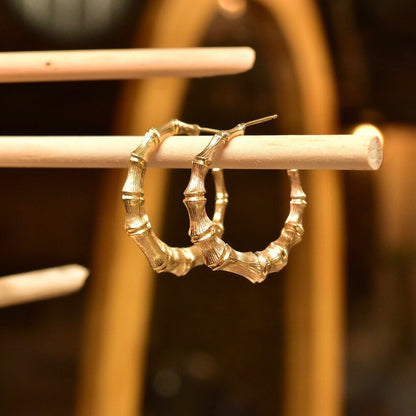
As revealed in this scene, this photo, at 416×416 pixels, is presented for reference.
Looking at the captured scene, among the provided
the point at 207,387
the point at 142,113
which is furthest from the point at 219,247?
the point at 207,387

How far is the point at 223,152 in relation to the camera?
33 centimetres

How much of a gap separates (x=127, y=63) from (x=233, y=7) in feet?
1.48

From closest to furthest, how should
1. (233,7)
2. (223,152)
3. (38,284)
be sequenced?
(223,152)
(38,284)
(233,7)

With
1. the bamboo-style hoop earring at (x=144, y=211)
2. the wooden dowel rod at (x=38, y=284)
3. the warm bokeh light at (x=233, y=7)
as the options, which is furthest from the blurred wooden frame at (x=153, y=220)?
the bamboo-style hoop earring at (x=144, y=211)

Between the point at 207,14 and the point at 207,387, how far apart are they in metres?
0.47

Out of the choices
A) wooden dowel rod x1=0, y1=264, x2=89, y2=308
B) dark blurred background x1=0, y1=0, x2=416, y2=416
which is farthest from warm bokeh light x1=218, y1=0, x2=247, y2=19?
wooden dowel rod x1=0, y1=264, x2=89, y2=308

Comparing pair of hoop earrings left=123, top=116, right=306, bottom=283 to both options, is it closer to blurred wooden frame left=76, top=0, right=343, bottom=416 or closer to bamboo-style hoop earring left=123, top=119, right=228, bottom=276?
bamboo-style hoop earring left=123, top=119, right=228, bottom=276

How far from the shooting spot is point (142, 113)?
30.6 inches

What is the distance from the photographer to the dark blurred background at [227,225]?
0.78 metres

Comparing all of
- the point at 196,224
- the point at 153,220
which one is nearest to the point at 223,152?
the point at 196,224

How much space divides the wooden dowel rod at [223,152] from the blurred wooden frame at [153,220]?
42cm

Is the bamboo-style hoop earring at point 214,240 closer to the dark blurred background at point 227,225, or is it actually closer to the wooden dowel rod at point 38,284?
the wooden dowel rod at point 38,284

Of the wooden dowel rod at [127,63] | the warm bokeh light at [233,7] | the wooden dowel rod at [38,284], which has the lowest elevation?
the wooden dowel rod at [38,284]

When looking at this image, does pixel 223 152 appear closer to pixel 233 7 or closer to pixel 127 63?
pixel 127 63
